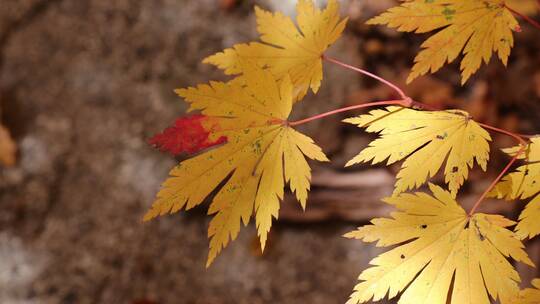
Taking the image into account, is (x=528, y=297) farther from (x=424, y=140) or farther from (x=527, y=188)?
(x=424, y=140)

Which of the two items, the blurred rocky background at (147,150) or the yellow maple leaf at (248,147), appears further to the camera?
the blurred rocky background at (147,150)

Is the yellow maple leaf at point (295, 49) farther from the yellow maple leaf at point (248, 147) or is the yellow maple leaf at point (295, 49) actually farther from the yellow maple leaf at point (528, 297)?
the yellow maple leaf at point (528, 297)

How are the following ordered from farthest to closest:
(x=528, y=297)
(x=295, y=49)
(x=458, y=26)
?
(x=295, y=49), (x=458, y=26), (x=528, y=297)

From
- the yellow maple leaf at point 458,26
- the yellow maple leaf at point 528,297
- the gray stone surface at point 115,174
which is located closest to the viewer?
the yellow maple leaf at point 528,297

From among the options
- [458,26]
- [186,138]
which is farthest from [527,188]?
[186,138]

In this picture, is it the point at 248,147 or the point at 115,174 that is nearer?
the point at 248,147

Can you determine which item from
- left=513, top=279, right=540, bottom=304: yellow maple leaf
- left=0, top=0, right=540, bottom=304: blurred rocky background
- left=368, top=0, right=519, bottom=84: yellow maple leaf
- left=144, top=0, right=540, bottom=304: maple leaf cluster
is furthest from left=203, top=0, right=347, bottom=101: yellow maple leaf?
left=0, top=0, right=540, bottom=304: blurred rocky background

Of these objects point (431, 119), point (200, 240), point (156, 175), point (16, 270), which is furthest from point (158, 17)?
point (431, 119)

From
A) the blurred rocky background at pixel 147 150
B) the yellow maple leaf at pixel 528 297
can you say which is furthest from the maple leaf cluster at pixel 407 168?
the blurred rocky background at pixel 147 150
